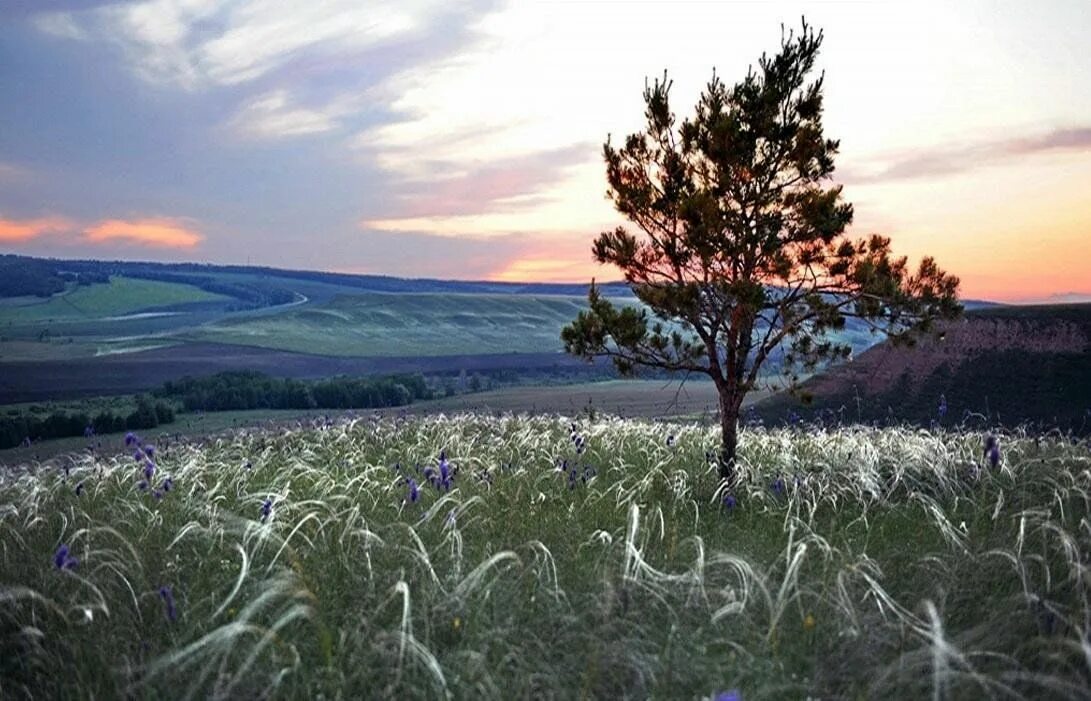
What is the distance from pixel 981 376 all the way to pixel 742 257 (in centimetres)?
1981

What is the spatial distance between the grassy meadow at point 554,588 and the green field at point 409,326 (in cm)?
A: 4626

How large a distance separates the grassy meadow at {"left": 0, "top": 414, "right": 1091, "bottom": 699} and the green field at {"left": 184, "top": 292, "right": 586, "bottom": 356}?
4626 cm

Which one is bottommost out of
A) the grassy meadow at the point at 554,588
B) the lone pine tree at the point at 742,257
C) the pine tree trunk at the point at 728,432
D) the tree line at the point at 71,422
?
the tree line at the point at 71,422

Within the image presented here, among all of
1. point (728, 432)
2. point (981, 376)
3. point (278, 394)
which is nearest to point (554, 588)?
point (728, 432)

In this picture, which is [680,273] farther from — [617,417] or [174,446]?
[174,446]

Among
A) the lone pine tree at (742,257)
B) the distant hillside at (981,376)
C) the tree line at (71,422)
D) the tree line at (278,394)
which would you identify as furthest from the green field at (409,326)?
the lone pine tree at (742,257)

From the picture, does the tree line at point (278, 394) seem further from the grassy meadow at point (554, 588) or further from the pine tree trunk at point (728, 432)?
the pine tree trunk at point (728, 432)

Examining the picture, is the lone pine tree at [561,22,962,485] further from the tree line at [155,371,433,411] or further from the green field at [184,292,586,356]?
the green field at [184,292,586,356]

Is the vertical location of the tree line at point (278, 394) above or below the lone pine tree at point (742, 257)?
below

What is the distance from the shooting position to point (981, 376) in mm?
25984

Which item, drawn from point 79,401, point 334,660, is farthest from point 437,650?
point 79,401

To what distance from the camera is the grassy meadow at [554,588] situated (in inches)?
163

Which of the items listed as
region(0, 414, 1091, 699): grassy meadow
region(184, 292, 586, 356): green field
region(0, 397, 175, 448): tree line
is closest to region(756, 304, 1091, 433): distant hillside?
region(0, 414, 1091, 699): grassy meadow

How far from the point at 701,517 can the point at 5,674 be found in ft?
19.3
